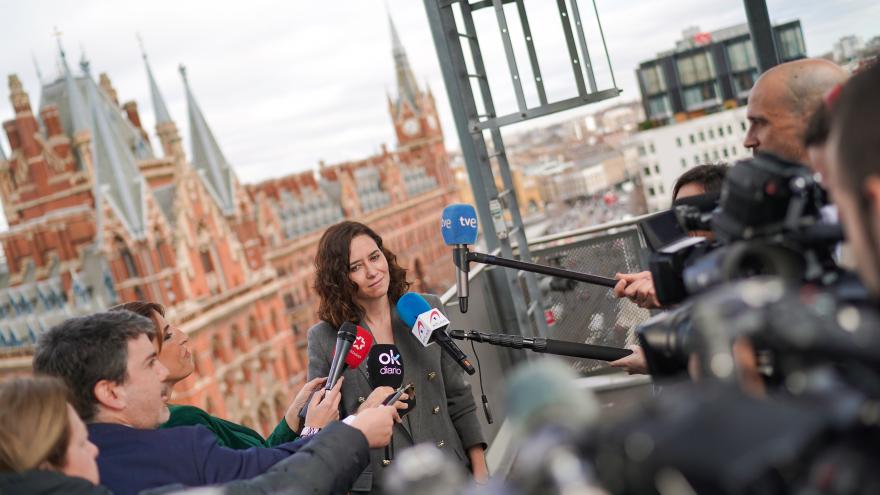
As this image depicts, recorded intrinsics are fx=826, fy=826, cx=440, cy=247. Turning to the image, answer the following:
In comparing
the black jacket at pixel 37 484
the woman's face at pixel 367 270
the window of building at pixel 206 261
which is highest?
the woman's face at pixel 367 270

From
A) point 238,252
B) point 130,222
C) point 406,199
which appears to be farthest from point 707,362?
point 406,199

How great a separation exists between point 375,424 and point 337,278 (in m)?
0.74

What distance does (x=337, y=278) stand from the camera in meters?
2.26

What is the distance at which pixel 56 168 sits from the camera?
33688 millimetres

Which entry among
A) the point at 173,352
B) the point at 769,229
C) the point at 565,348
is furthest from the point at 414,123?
the point at 769,229

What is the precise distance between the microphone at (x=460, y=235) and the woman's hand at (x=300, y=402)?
40 cm

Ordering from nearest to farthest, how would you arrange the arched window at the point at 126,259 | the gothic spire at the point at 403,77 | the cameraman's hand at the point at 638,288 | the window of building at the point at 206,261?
the cameraman's hand at the point at 638,288, the arched window at the point at 126,259, the window of building at the point at 206,261, the gothic spire at the point at 403,77

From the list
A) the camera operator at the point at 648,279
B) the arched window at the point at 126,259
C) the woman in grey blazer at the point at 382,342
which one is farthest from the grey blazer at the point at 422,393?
the arched window at the point at 126,259

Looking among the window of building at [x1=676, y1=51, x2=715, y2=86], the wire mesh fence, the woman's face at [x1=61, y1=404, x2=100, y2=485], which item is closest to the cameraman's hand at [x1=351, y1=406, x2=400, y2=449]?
the woman's face at [x1=61, y1=404, x2=100, y2=485]

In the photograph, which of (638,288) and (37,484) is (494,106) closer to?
(638,288)

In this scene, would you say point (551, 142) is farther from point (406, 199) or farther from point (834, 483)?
point (406, 199)

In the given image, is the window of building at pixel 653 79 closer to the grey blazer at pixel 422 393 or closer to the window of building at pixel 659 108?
the window of building at pixel 659 108

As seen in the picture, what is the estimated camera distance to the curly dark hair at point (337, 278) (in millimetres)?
2246

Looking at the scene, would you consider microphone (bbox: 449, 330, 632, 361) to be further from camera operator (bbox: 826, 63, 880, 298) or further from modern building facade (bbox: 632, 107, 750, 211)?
modern building facade (bbox: 632, 107, 750, 211)
